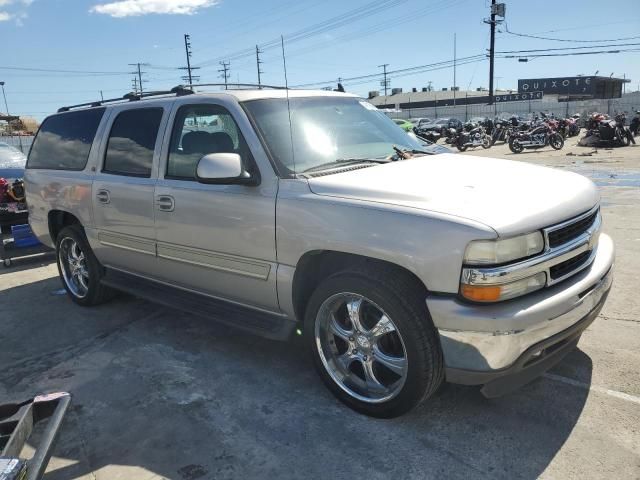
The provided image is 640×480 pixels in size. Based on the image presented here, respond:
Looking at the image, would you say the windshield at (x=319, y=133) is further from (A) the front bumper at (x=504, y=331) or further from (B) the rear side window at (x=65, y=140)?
(B) the rear side window at (x=65, y=140)

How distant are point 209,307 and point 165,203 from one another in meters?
0.84

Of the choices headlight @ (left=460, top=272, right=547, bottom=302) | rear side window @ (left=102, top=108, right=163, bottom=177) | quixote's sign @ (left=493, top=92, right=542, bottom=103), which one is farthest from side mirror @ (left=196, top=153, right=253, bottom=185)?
quixote's sign @ (left=493, top=92, right=542, bottom=103)

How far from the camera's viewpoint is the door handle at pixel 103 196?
Answer: 448cm

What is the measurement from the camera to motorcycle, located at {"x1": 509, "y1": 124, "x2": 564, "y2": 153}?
21500mm

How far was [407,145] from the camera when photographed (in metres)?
4.06

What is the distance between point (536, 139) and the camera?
21969mm

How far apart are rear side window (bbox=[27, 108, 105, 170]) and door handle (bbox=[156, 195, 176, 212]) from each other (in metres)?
1.35

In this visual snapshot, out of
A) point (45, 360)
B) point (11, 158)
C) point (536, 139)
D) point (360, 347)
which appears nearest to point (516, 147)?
point (536, 139)

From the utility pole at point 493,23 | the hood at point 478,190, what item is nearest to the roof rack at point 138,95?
the hood at point 478,190

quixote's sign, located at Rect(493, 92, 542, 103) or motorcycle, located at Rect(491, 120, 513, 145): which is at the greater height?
quixote's sign, located at Rect(493, 92, 542, 103)

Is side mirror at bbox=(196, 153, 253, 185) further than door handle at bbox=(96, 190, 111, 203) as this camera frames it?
No

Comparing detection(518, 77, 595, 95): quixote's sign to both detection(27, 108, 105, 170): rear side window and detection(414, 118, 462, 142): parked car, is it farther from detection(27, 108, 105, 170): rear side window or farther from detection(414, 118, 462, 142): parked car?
detection(27, 108, 105, 170): rear side window

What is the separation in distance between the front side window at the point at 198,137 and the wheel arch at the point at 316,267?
2.86 ft

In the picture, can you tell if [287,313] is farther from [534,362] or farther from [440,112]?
[440,112]
